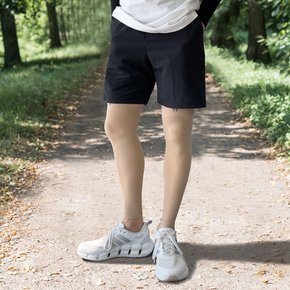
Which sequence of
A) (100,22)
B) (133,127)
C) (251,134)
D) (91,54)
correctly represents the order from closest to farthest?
(133,127) < (251,134) < (91,54) < (100,22)

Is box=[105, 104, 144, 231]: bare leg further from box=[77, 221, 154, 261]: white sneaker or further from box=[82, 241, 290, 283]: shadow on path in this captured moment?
box=[82, 241, 290, 283]: shadow on path

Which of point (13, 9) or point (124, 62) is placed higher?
point (124, 62)

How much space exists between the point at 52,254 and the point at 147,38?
150cm

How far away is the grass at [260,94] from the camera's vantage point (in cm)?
738

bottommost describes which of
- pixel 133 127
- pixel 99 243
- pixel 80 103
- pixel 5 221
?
pixel 80 103

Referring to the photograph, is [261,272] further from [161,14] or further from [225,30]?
[225,30]

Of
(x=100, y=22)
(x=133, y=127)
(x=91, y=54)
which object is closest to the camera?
(x=133, y=127)

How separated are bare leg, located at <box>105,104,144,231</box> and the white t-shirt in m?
0.49

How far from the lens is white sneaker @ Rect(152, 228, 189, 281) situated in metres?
3.22

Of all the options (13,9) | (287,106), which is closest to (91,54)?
(13,9)

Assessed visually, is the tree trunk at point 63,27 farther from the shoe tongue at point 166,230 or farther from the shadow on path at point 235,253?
the shoe tongue at point 166,230

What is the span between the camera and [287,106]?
8.09 meters

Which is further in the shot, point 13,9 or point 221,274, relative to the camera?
point 13,9

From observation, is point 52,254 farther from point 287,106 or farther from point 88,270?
point 287,106
